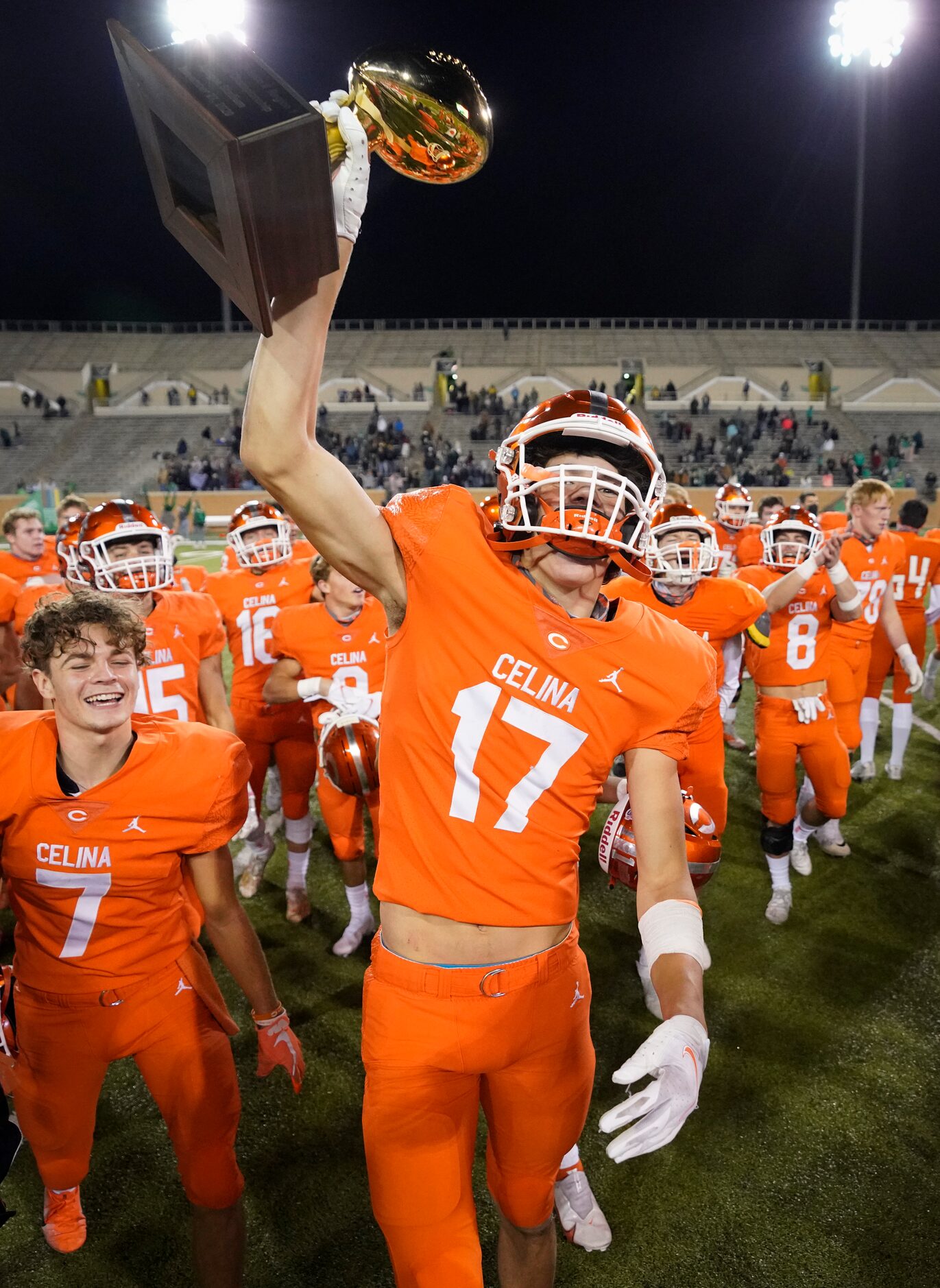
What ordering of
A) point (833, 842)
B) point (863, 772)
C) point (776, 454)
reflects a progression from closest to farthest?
point (833, 842)
point (863, 772)
point (776, 454)

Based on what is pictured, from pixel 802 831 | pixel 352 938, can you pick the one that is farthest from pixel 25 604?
pixel 802 831

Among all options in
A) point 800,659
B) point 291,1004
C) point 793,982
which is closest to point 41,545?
point 291,1004

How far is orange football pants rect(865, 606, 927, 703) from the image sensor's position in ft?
22.7

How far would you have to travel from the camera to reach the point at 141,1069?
8.04 ft

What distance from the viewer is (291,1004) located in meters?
4.11

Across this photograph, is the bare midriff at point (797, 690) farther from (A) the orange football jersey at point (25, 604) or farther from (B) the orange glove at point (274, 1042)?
(A) the orange football jersey at point (25, 604)

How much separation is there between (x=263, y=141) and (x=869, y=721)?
282 inches

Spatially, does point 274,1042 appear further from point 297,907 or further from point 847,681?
point 847,681

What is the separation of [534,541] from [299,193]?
86 cm

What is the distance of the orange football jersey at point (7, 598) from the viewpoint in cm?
532

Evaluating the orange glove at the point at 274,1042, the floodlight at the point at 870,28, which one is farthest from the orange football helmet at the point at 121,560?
the floodlight at the point at 870,28

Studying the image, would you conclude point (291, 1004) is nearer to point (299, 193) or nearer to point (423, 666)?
point (423, 666)

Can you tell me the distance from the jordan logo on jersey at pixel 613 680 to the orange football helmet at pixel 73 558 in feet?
10.1

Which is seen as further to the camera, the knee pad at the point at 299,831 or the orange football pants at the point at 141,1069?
the knee pad at the point at 299,831
